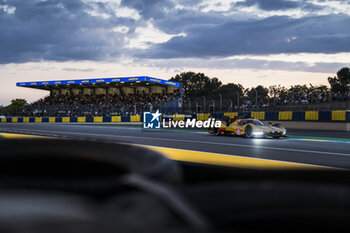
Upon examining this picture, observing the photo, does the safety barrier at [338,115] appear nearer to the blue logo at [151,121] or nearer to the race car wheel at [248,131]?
A: the race car wheel at [248,131]

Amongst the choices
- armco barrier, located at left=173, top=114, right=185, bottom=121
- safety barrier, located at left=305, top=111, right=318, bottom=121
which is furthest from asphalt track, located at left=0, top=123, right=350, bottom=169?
armco barrier, located at left=173, top=114, right=185, bottom=121

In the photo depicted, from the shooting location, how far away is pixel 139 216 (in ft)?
2.63

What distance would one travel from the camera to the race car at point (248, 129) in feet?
46.8

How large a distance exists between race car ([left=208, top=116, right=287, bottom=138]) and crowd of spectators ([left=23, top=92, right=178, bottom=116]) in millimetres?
16813

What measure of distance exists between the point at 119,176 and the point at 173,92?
62.4 meters

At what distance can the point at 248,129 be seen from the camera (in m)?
14.8

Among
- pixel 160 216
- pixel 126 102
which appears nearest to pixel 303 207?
pixel 160 216

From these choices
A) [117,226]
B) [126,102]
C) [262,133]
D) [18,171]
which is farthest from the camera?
[126,102]

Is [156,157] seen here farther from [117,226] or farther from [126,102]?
[126,102]

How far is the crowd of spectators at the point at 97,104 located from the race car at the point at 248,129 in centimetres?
1681

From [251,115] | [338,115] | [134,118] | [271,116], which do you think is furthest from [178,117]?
[338,115]

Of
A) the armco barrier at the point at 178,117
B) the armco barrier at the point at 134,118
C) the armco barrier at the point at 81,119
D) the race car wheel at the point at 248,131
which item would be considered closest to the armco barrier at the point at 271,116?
the armco barrier at the point at 178,117

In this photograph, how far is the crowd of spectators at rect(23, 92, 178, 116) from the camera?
3642cm

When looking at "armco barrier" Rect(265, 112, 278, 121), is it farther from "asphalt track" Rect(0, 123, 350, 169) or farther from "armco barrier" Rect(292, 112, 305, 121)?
"asphalt track" Rect(0, 123, 350, 169)
